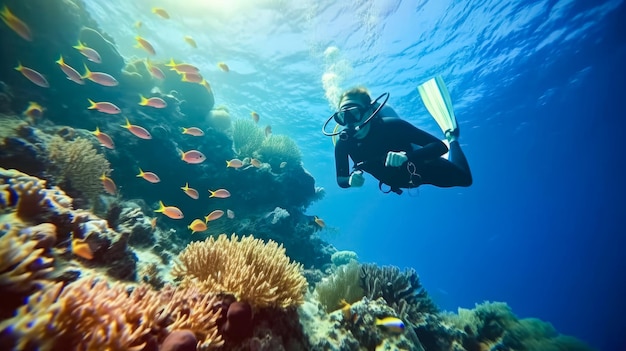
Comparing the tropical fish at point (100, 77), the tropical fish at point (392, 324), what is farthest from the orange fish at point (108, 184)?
the tropical fish at point (392, 324)

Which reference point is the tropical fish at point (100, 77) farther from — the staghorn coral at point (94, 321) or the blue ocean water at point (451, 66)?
the blue ocean water at point (451, 66)

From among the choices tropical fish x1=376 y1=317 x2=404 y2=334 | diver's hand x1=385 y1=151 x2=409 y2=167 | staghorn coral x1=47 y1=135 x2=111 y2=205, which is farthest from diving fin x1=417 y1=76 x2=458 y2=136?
staghorn coral x1=47 y1=135 x2=111 y2=205

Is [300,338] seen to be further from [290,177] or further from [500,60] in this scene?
[500,60]

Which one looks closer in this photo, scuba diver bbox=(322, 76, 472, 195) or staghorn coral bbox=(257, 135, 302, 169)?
scuba diver bbox=(322, 76, 472, 195)

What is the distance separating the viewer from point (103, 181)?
17.1 feet

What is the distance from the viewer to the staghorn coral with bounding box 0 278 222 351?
146 centimetres

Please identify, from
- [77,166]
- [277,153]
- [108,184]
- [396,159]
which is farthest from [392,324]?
[277,153]

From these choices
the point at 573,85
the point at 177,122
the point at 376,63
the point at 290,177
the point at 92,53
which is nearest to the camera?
the point at 92,53

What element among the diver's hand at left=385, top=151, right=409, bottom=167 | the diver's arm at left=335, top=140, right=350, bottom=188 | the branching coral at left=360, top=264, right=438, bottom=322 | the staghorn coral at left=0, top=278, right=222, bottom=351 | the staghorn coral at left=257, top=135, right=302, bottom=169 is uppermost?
the staghorn coral at left=257, top=135, right=302, bottom=169

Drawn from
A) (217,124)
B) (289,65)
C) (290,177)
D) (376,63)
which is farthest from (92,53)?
(376,63)

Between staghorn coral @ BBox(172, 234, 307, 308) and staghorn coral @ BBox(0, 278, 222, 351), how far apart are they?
44cm

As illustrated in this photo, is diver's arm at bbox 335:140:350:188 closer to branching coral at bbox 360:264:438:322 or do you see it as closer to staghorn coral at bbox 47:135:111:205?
branching coral at bbox 360:264:438:322

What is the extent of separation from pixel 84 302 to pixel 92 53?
6.89m

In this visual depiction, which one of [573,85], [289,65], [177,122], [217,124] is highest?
[573,85]
